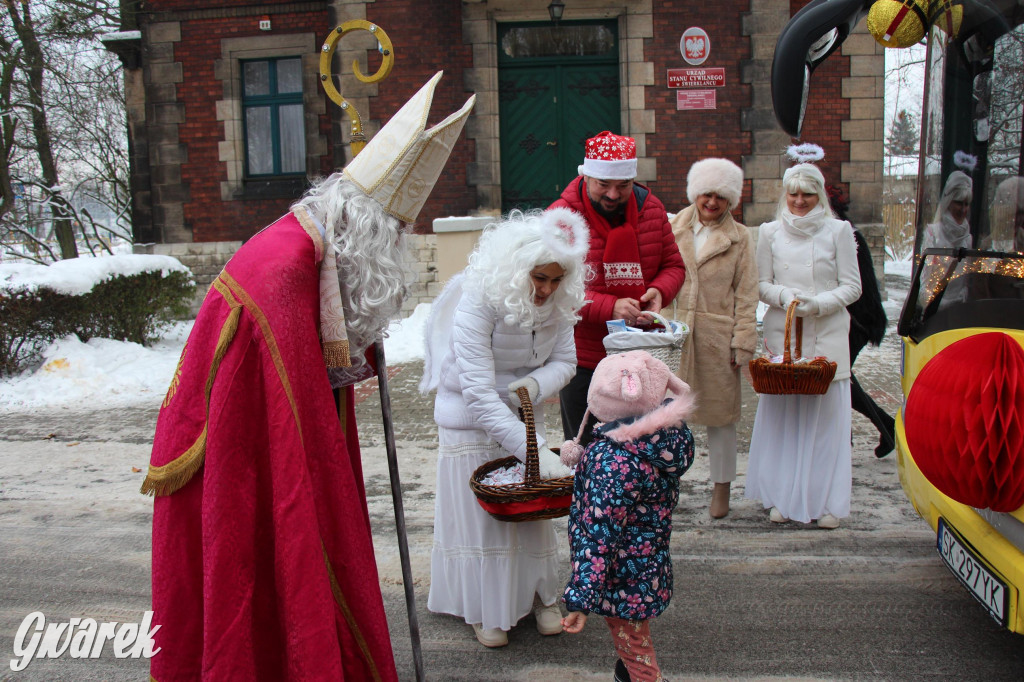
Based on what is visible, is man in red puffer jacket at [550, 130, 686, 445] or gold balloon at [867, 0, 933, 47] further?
man in red puffer jacket at [550, 130, 686, 445]

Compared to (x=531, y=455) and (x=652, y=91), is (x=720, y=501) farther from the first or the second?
(x=652, y=91)

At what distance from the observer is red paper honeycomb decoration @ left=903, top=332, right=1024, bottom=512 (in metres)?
2.45

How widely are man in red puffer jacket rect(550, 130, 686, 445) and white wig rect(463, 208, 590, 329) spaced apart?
29.3 inches

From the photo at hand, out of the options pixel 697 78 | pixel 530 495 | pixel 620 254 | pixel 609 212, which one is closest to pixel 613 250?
pixel 620 254

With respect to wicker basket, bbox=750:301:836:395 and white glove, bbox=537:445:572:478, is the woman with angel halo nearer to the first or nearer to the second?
wicker basket, bbox=750:301:836:395

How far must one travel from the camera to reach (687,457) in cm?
257

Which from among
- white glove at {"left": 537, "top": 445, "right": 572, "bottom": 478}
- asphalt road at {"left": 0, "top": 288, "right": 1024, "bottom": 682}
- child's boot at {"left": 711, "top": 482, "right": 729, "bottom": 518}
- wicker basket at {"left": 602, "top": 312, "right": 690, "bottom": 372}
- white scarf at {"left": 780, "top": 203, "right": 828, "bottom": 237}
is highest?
white scarf at {"left": 780, "top": 203, "right": 828, "bottom": 237}

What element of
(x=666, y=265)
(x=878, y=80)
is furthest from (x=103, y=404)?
(x=878, y=80)

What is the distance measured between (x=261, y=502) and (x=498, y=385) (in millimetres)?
1296

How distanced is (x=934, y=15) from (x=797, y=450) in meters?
Result: 2.25

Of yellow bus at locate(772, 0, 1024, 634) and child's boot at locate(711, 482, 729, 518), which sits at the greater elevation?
yellow bus at locate(772, 0, 1024, 634)

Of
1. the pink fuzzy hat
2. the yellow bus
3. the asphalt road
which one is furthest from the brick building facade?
the pink fuzzy hat

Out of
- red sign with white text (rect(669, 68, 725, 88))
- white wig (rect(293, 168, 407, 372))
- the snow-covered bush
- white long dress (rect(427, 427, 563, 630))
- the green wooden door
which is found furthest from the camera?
the green wooden door

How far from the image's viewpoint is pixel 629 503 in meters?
2.51
